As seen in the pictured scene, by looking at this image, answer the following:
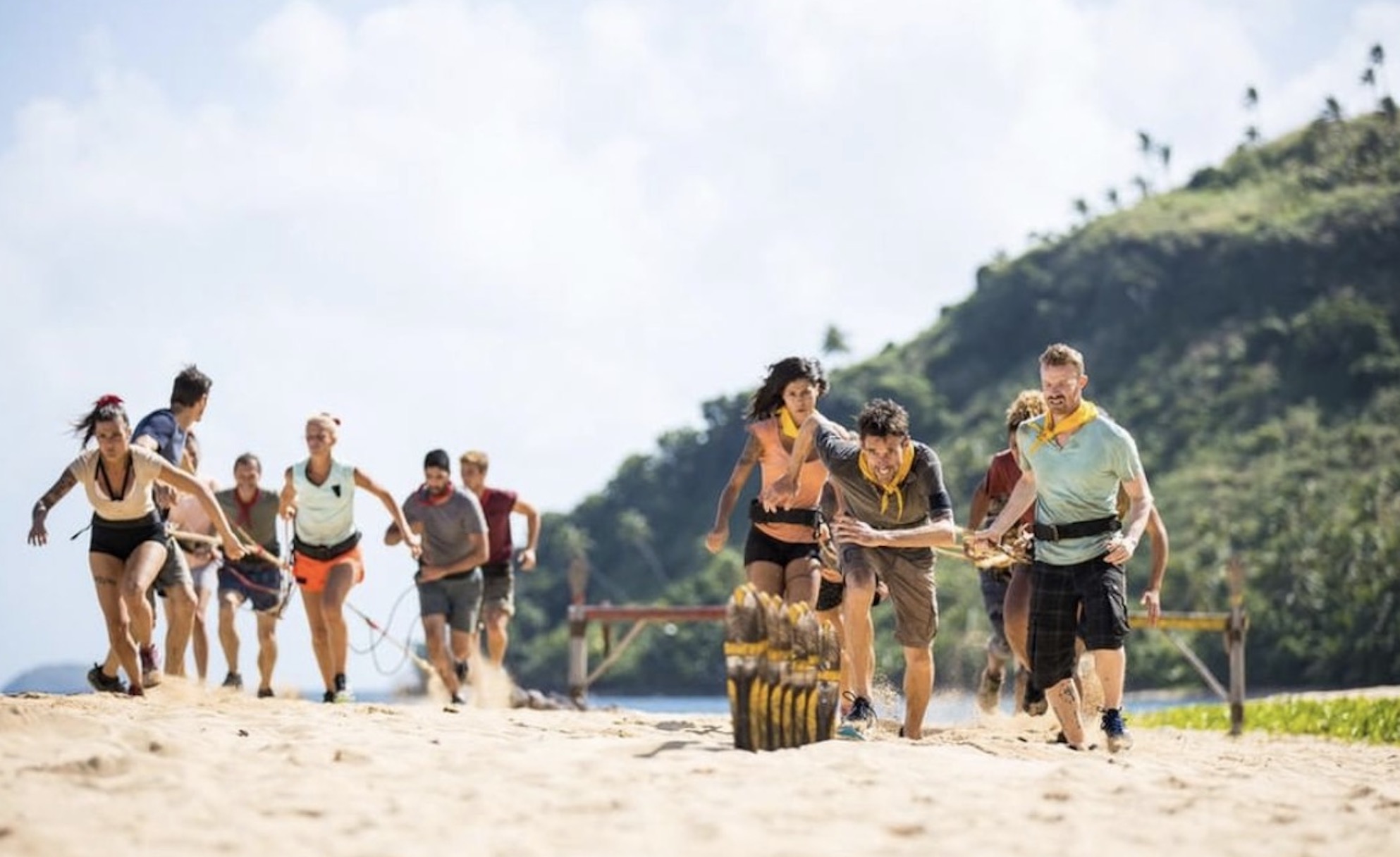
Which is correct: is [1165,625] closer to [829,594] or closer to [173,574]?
[829,594]

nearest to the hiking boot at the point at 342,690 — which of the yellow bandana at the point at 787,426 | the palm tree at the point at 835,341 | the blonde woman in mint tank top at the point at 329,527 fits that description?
the blonde woman in mint tank top at the point at 329,527

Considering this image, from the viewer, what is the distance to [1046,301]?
420 ft

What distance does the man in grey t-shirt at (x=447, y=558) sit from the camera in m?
14.1

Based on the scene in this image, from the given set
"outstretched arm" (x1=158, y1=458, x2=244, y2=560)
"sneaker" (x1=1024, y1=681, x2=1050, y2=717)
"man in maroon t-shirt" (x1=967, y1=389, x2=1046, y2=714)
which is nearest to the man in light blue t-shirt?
"man in maroon t-shirt" (x1=967, y1=389, x2=1046, y2=714)

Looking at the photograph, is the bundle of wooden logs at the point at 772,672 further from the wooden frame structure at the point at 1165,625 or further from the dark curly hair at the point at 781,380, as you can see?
the wooden frame structure at the point at 1165,625

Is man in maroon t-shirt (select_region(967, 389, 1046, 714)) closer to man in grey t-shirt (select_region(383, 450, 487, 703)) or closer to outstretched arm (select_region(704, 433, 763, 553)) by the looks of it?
outstretched arm (select_region(704, 433, 763, 553))

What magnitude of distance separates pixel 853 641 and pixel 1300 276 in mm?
111141

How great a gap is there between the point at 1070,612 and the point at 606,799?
11.6 feet

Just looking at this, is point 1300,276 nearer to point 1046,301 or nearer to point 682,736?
point 1046,301

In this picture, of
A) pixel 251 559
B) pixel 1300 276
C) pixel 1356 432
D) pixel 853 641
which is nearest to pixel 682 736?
pixel 853 641

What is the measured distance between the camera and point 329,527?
12.5 metres

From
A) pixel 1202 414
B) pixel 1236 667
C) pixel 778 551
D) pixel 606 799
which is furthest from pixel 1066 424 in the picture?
pixel 1202 414

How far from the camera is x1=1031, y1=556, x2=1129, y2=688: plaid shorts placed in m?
9.04

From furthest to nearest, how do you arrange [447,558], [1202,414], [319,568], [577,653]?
[1202,414] → [577,653] → [447,558] → [319,568]
